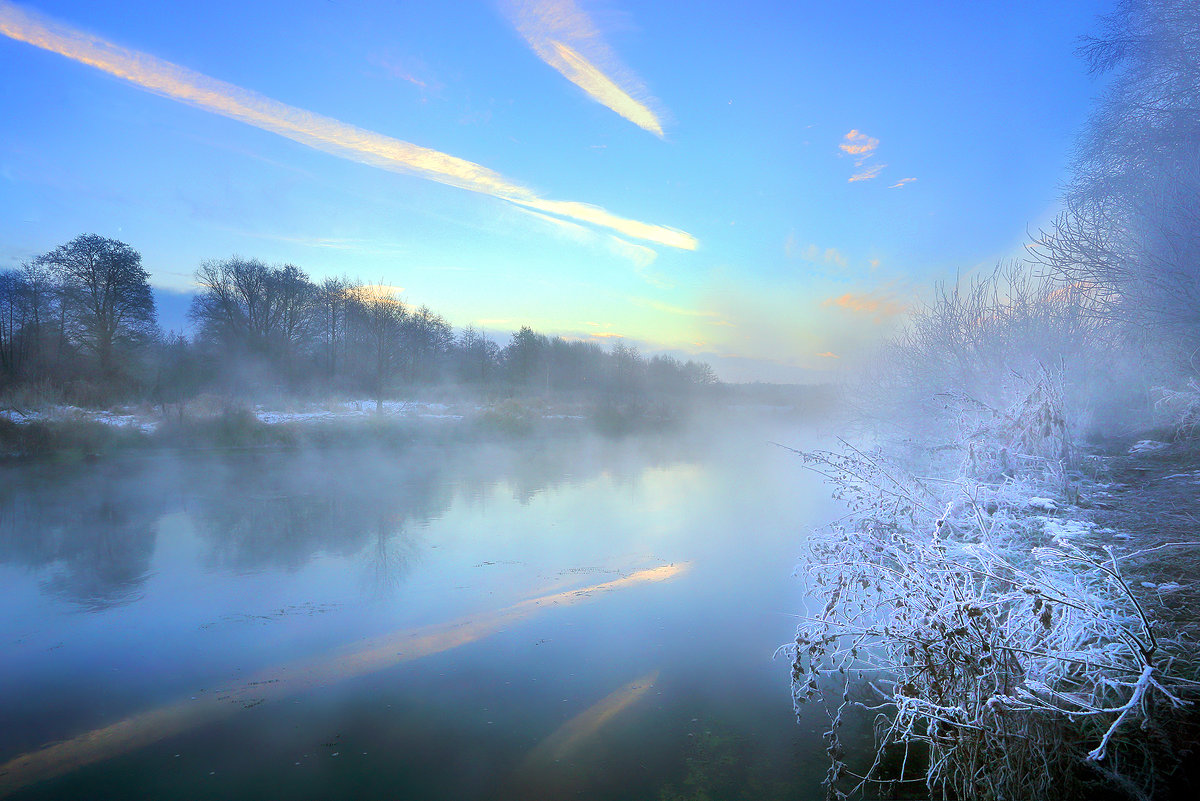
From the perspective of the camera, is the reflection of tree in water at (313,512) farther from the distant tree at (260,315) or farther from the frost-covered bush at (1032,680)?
the distant tree at (260,315)

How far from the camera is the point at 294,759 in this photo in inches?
191

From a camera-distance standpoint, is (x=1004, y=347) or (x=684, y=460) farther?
(x=684, y=460)

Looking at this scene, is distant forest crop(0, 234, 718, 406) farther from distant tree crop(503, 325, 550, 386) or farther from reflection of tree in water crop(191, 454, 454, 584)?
reflection of tree in water crop(191, 454, 454, 584)

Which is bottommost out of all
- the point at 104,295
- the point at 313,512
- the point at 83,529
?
the point at 83,529

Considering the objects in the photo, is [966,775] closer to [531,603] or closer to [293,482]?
[531,603]

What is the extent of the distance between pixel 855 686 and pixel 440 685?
4.09 metres

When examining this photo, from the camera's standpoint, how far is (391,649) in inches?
274

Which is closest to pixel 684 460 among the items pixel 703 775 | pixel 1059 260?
pixel 1059 260

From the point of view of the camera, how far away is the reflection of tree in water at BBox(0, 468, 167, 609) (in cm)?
894

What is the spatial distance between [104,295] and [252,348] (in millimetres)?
9703

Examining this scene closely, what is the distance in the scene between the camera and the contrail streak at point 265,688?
477cm

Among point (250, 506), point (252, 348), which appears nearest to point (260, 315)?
point (252, 348)

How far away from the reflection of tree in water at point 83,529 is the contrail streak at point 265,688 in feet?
11.8

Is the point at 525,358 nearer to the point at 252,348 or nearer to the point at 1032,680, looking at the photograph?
the point at 252,348
